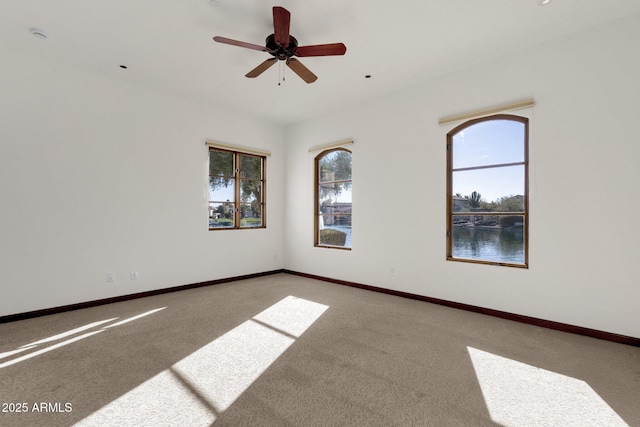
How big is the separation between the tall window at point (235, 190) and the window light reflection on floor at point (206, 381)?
256 centimetres

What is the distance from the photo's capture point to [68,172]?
3.68 metres

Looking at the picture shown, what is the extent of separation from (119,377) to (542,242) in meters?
4.17

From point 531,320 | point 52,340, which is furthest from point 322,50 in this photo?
point 52,340

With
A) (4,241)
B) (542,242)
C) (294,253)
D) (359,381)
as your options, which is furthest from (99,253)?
(542,242)

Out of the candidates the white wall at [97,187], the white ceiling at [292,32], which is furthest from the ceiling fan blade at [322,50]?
the white wall at [97,187]

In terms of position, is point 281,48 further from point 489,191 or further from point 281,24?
point 489,191

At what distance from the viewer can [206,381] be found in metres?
2.09

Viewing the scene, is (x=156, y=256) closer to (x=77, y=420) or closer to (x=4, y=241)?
(x=4, y=241)

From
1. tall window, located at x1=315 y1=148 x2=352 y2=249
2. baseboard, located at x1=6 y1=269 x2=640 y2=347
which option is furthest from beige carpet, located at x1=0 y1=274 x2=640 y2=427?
tall window, located at x1=315 y1=148 x2=352 y2=249

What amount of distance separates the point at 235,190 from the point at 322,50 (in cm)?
330

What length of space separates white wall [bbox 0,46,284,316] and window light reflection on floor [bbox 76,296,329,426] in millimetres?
2221

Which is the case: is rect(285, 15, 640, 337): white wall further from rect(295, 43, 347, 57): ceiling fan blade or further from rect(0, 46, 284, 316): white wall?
rect(0, 46, 284, 316): white wall

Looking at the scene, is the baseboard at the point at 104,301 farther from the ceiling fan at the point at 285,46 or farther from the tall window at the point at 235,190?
the ceiling fan at the point at 285,46

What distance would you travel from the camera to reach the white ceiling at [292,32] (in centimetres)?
266
